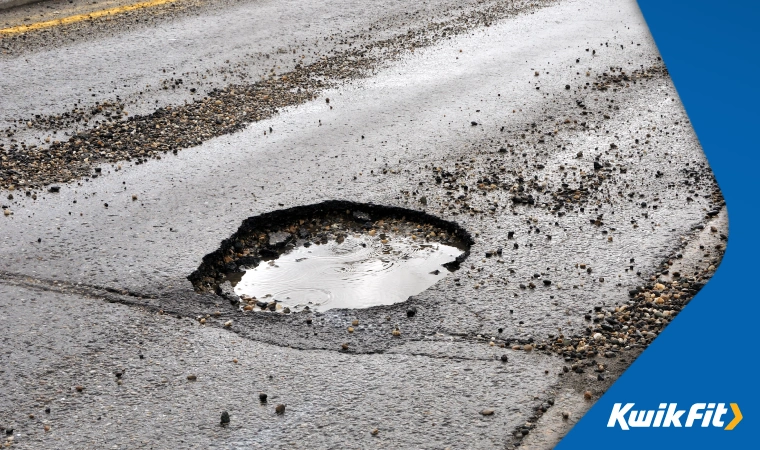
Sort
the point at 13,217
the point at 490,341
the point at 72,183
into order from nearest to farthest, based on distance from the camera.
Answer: the point at 490,341, the point at 13,217, the point at 72,183

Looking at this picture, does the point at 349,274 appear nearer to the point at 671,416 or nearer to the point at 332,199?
the point at 332,199

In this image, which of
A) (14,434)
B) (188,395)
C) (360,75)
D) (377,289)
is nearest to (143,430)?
(188,395)

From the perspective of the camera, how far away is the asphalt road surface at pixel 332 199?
3.65 metres

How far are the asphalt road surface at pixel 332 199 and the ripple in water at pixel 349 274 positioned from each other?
0.17 m

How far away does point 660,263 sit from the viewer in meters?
4.68

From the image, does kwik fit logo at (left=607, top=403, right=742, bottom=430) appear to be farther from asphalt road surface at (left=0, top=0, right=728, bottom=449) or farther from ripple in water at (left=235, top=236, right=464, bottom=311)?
ripple in water at (left=235, top=236, right=464, bottom=311)

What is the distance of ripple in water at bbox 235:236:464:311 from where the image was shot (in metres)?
4.54

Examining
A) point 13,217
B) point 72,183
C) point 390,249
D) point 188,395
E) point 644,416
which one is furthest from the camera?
point 72,183

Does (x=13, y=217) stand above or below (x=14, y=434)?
above

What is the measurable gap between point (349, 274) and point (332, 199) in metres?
0.81

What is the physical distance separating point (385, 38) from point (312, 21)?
97cm

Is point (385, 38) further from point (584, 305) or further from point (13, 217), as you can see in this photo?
point (584, 305)

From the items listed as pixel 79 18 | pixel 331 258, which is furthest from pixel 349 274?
pixel 79 18

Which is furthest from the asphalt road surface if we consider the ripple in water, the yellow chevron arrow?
the yellow chevron arrow
